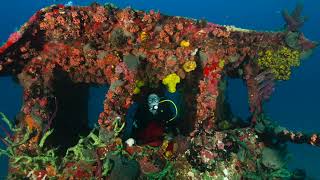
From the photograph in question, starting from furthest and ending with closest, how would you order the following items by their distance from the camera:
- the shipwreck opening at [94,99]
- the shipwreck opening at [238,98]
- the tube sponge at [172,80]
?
1. the shipwreck opening at [238,98]
2. the shipwreck opening at [94,99]
3. the tube sponge at [172,80]

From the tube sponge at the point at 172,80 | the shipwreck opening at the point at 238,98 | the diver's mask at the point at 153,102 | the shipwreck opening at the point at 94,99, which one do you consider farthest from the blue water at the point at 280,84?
the tube sponge at the point at 172,80

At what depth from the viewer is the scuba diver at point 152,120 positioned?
7852 mm

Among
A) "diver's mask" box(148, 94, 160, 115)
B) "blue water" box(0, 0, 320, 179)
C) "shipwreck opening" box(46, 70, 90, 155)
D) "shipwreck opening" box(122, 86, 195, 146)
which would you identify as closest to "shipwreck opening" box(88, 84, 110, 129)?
"shipwreck opening" box(46, 70, 90, 155)

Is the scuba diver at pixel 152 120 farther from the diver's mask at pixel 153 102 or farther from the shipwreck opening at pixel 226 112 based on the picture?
the shipwreck opening at pixel 226 112

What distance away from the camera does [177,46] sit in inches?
288

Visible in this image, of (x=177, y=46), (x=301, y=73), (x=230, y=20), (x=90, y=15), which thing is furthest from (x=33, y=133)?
(x=230, y=20)

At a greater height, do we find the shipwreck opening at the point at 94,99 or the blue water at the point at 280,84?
the blue water at the point at 280,84

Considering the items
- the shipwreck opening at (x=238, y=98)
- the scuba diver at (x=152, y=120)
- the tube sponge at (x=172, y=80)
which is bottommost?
the scuba diver at (x=152, y=120)

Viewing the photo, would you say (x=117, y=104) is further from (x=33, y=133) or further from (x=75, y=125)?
(x=75, y=125)

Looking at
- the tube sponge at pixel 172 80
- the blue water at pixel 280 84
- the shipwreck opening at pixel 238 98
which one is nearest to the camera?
the tube sponge at pixel 172 80

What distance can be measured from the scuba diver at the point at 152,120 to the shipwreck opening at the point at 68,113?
5.07ft

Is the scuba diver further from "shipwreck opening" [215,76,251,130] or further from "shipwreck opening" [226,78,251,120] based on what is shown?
"shipwreck opening" [226,78,251,120]

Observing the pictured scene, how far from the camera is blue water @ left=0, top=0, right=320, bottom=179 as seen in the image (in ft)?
135

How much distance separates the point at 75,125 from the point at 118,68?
10.5ft
